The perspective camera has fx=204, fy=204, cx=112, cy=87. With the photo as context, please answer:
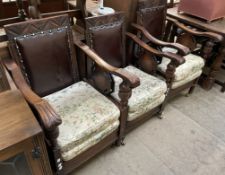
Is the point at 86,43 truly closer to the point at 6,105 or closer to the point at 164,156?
the point at 6,105

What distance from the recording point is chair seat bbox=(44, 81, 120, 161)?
116cm

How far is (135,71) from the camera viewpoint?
1.77 metres

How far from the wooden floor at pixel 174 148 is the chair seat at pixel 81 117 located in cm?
29

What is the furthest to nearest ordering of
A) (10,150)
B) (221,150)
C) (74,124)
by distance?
(221,150) < (74,124) < (10,150)

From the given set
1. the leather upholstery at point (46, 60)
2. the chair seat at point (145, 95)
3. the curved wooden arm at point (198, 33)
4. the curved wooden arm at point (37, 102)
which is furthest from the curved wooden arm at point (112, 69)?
the curved wooden arm at point (198, 33)

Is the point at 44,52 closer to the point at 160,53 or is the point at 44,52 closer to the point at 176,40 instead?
the point at 160,53

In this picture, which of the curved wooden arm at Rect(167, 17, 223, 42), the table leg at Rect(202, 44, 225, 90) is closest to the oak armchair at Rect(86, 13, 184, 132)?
the curved wooden arm at Rect(167, 17, 223, 42)

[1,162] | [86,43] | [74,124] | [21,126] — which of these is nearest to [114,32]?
[86,43]

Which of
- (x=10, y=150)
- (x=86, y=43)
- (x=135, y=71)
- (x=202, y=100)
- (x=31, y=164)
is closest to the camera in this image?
(x=10, y=150)

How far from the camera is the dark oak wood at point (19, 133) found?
770 millimetres

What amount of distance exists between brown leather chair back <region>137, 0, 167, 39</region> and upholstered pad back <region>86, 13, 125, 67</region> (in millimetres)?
261

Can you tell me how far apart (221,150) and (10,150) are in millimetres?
1578

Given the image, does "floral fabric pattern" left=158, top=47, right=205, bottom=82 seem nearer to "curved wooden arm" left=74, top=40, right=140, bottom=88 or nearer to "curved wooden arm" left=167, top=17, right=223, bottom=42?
"curved wooden arm" left=167, top=17, right=223, bottom=42

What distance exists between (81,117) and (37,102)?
328 millimetres
